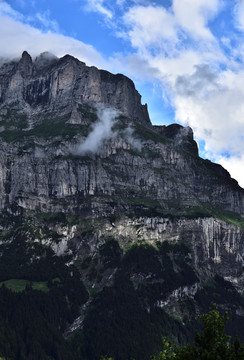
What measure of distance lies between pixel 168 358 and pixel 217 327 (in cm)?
915

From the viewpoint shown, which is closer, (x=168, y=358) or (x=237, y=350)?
(x=237, y=350)

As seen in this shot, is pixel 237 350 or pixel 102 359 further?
pixel 102 359

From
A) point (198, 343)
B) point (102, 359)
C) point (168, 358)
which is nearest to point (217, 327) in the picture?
point (198, 343)

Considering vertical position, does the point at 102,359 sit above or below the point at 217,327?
below

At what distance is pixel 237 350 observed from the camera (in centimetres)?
6694

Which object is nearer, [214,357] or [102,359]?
[214,357]

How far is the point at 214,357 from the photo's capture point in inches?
2606

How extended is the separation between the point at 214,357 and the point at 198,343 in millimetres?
4098

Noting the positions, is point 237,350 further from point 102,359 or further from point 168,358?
point 102,359

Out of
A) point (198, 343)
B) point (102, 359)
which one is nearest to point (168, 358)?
point (198, 343)

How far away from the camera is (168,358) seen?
234 ft

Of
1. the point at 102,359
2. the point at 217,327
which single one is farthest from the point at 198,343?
the point at 102,359

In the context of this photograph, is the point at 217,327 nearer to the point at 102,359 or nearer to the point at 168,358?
the point at 168,358

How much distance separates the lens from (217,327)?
227 feet
